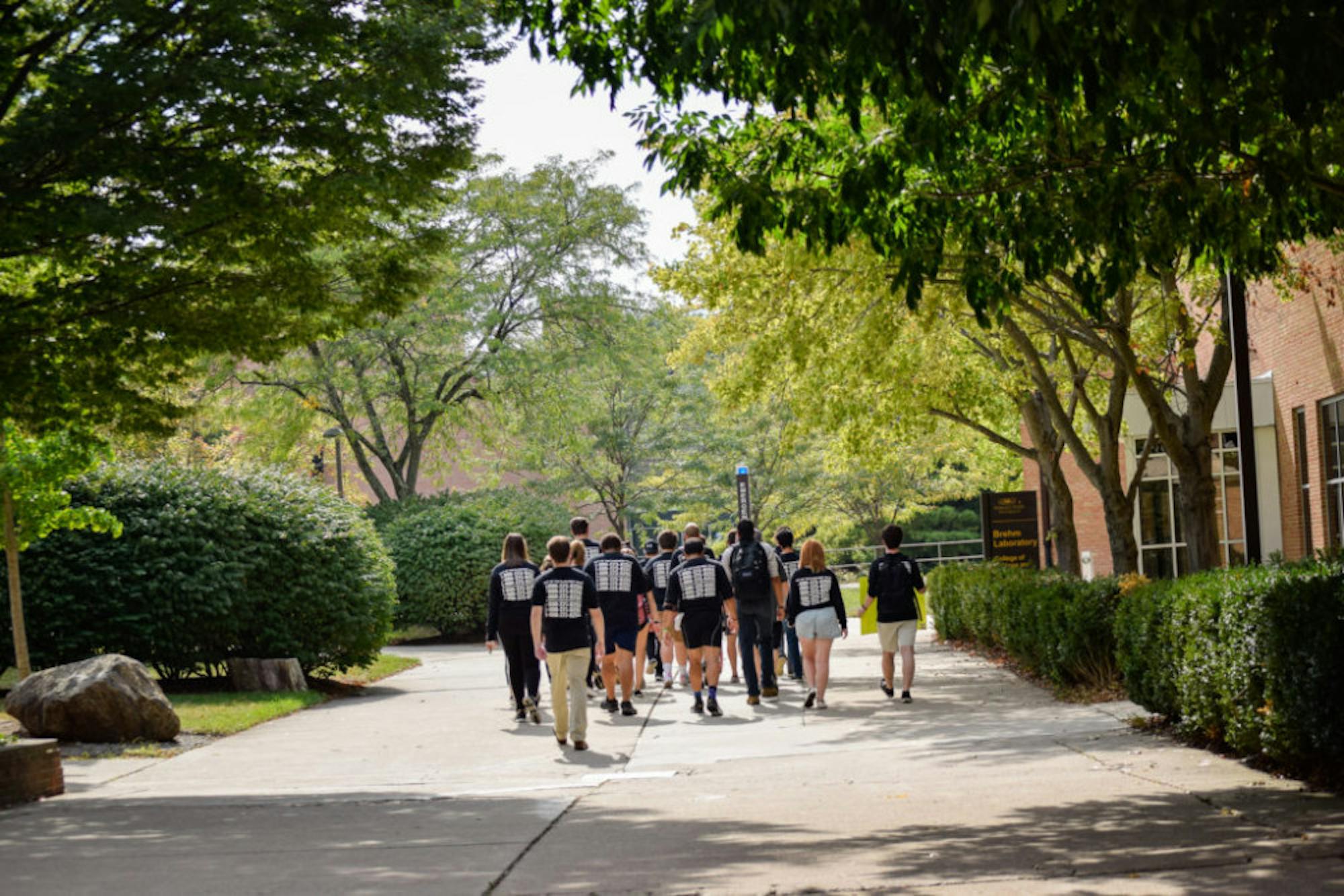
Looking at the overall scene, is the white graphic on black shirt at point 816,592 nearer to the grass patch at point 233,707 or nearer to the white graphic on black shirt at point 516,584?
the white graphic on black shirt at point 516,584

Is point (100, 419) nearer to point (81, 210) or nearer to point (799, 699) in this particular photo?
point (81, 210)

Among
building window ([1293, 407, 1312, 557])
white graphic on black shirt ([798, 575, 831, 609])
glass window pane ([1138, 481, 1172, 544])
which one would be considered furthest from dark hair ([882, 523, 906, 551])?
glass window pane ([1138, 481, 1172, 544])

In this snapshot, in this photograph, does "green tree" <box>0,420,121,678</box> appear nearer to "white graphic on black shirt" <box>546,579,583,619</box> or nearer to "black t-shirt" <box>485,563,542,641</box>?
"black t-shirt" <box>485,563,542,641</box>

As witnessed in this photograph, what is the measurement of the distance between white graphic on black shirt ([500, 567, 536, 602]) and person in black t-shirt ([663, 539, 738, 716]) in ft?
5.07

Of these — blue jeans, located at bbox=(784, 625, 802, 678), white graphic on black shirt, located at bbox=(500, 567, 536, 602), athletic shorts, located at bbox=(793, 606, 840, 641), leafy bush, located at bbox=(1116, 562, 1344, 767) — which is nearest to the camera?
leafy bush, located at bbox=(1116, 562, 1344, 767)

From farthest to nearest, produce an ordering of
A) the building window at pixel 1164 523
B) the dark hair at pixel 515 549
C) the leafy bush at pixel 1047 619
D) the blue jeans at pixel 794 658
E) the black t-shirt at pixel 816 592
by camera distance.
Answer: the building window at pixel 1164 523 < the blue jeans at pixel 794 658 < the black t-shirt at pixel 816 592 < the dark hair at pixel 515 549 < the leafy bush at pixel 1047 619

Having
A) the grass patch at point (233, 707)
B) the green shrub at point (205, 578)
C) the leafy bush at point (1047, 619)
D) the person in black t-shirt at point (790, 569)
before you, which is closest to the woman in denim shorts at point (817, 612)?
the person in black t-shirt at point (790, 569)

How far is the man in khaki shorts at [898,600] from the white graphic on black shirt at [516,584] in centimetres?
346

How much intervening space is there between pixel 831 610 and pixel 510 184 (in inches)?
917

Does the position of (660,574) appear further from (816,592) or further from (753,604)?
(816,592)

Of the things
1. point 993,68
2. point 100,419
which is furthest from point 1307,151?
point 100,419

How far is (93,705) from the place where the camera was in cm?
1394

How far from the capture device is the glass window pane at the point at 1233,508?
29.2 m

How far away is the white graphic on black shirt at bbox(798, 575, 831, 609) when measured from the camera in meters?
15.8
